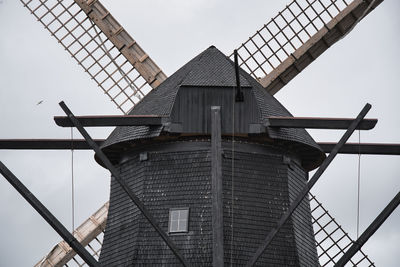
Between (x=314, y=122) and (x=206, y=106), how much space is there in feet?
6.22

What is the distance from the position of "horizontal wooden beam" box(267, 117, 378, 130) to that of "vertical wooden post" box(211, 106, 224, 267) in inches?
43.6

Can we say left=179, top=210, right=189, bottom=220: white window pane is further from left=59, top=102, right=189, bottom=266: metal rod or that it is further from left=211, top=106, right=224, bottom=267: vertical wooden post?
left=211, top=106, right=224, bottom=267: vertical wooden post

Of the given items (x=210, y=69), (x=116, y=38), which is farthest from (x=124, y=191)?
(x=116, y=38)

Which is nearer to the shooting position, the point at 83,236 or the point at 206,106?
the point at 206,106

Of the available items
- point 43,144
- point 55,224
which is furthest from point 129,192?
point 43,144

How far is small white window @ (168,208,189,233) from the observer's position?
1100 inches

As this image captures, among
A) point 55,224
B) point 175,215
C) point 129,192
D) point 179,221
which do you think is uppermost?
point 175,215

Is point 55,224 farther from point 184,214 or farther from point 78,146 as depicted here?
point 78,146

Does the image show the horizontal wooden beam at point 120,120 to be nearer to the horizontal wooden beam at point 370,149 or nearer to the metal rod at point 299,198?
the metal rod at point 299,198

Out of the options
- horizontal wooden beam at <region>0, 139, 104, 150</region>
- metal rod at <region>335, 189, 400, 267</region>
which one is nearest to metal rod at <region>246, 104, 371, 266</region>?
metal rod at <region>335, 189, 400, 267</region>

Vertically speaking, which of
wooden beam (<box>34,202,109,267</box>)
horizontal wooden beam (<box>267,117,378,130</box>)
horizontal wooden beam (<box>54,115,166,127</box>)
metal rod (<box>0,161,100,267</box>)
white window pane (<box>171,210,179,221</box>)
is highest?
wooden beam (<box>34,202,109,267</box>)

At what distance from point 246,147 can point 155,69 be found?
17.1 ft

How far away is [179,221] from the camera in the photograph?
2798cm

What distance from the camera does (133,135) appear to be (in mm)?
28688
